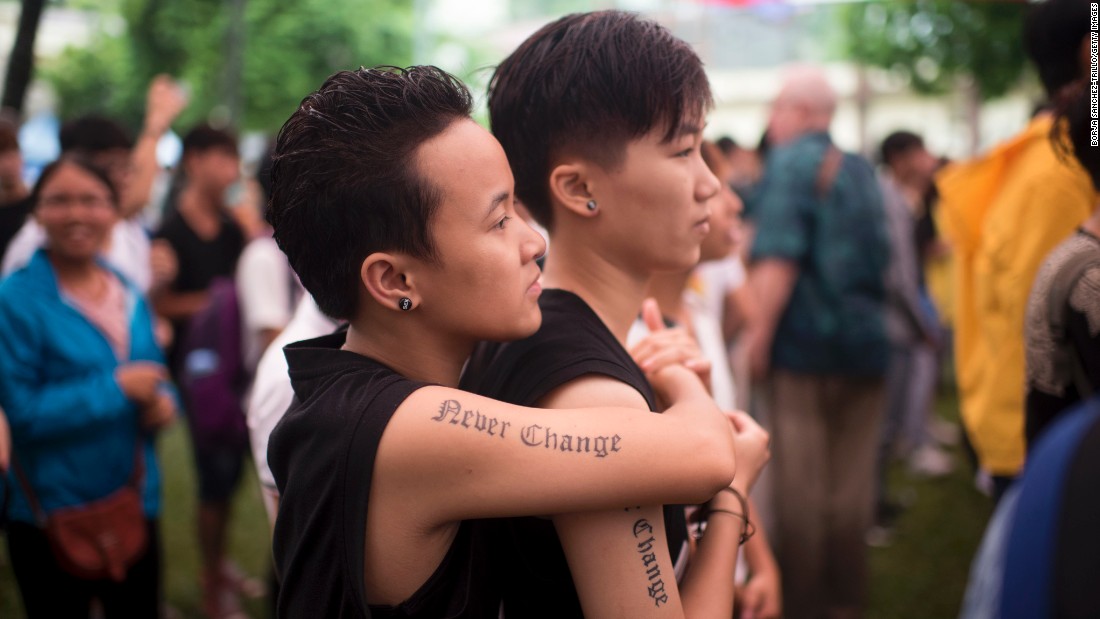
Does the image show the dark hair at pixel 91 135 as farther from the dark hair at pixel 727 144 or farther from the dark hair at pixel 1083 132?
the dark hair at pixel 727 144

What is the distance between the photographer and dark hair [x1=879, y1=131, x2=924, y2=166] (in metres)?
8.71

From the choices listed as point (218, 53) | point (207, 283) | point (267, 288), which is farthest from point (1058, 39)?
point (218, 53)

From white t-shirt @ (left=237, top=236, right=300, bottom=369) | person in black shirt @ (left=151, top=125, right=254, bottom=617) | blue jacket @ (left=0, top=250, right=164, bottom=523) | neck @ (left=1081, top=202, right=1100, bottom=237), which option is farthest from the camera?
person in black shirt @ (left=151, top=125, right=254, bottom=617)

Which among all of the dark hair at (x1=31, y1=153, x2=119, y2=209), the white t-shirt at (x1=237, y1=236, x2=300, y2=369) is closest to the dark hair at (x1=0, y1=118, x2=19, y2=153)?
the dark hair at (x1=31, y1=153, x2=119, y2=209)

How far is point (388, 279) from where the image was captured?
5.00 ft

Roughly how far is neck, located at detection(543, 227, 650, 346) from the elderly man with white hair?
270 cm

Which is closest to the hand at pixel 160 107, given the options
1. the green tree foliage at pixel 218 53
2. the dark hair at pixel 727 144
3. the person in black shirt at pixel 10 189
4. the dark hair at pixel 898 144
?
the person in black shirt at pixel 10 189

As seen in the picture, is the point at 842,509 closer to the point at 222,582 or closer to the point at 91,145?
the point at 222,582

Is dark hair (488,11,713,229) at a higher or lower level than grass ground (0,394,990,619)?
higher

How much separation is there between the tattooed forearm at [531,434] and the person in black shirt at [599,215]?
0.11 m

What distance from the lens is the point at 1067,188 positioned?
2756 millimetres

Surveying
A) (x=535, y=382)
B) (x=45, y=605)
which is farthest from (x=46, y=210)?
(x=535, y=382)

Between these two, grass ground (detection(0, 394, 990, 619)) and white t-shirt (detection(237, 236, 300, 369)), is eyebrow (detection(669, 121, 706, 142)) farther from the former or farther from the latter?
grass ground (detection(0, 394, 990, 619))

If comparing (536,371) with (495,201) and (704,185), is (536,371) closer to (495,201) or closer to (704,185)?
(495,201)
